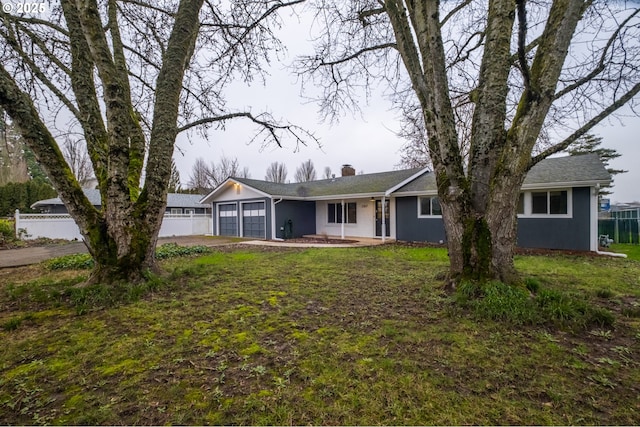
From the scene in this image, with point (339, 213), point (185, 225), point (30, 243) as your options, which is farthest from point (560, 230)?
point (30, 243)

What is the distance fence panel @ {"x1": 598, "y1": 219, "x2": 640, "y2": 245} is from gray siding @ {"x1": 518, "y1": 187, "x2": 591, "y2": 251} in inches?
205

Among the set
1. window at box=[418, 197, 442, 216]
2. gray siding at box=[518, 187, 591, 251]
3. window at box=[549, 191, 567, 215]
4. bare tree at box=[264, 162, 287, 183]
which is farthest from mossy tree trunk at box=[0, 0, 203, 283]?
bare tree at box=[264, 162, 287, 183]

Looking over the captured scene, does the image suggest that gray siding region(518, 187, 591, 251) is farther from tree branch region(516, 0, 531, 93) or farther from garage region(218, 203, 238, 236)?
garage region(218, 203, 238, 236)

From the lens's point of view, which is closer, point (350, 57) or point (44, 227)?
point (350, 57)

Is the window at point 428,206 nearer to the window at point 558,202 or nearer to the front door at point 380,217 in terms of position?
the front door at point 380,217

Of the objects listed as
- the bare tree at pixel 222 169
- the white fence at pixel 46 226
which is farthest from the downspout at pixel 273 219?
the bare tree at pixel 222 169

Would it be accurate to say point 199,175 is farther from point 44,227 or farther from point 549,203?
point 549,203

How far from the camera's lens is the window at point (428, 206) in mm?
11875

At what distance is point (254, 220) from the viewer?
16.1 m

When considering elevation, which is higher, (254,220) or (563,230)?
(254,220)

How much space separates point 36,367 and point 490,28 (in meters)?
6.18

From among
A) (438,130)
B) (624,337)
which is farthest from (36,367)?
(624,337)

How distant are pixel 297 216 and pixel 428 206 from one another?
22.6 feet

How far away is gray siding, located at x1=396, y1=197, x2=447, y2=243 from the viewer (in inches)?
468
